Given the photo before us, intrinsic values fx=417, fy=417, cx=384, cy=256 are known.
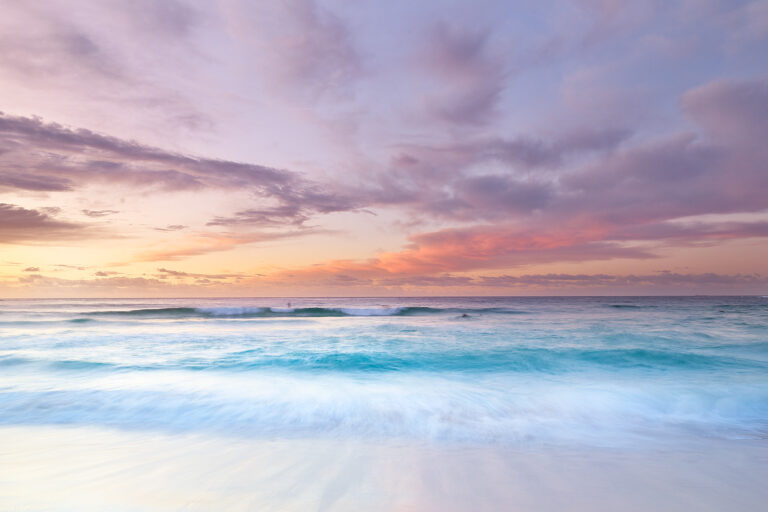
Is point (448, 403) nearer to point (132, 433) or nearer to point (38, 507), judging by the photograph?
point (132, 433)

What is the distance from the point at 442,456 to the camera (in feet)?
14.2

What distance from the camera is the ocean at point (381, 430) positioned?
3.46m

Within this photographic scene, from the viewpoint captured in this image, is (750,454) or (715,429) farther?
(715,429)

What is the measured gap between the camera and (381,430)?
17.9ft

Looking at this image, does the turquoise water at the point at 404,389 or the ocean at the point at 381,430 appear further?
the turquoise water at the point at 404,389

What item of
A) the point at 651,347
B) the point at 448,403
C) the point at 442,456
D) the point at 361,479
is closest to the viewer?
the point at 361,479

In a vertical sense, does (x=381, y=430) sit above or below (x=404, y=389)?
above

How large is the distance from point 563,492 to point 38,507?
416cm

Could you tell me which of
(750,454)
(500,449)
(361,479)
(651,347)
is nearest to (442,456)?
(500,449)

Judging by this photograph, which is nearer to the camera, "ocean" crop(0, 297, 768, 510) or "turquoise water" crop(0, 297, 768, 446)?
"ocean" crop(0, 297, 768, 510)

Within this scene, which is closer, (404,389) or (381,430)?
(381,430)

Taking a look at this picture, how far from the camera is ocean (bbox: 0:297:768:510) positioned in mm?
3463

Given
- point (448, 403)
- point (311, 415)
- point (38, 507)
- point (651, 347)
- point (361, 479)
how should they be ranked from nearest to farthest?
point (38, 507) → point (361, 479) → point (311, 415) → point (448, 403) → point (651, 347)

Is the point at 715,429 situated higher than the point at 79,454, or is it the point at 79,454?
the point at 79,454
